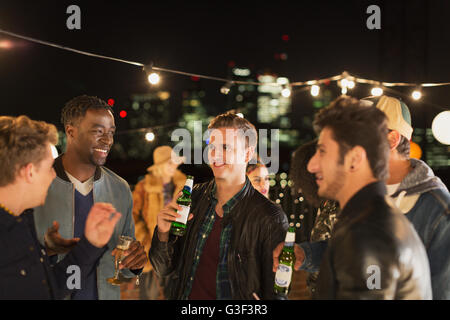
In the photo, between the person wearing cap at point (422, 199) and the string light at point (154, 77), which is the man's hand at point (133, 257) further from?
the string light at point (154, 77)

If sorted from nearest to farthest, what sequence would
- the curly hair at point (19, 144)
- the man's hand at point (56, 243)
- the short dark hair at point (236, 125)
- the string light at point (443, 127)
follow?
the curly hair at point (19, 144) → the man's hand at point (56, 243) → the short dark hair at point (236, 125) → the string light at point (443, 127)

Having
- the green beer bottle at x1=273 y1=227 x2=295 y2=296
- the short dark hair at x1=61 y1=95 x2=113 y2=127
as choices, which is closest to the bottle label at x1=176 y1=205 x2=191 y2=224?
the green beer bottle at x1=273 y1=227 x2=295 y2=296

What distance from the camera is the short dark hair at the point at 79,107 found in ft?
10.9

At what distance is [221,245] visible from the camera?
2.92 m

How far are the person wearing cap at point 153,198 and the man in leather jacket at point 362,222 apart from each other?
4.88 meters

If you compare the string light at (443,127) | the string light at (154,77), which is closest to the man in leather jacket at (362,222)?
the string light at (154,77)

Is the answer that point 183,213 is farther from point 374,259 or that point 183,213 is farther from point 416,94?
point 416,94

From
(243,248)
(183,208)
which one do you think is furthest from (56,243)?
(243,248)

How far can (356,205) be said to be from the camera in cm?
200

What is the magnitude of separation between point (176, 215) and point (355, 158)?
3.97 feet

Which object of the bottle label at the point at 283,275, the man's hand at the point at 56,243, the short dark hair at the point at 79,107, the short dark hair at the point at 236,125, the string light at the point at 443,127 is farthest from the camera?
the string light at the point at 443,127

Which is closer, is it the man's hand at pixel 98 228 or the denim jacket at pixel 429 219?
the man's hand at pixel 98 228
